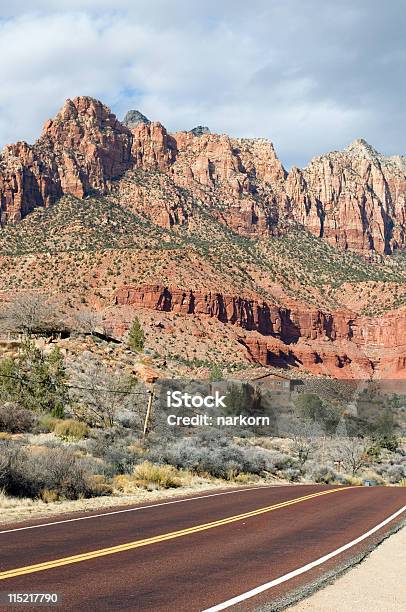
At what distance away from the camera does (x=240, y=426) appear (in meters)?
53.3

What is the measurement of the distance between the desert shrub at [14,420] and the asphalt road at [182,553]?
1487 cm

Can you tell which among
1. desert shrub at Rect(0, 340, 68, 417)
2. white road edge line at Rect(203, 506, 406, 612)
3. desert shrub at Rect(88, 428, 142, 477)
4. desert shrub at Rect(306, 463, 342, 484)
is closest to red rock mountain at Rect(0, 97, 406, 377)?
desert shrub at Rect(0, 340, 68, 417)

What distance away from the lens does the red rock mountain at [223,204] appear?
114 m

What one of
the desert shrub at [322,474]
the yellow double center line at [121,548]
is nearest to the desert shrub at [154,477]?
the yellow double center line at [121,548]

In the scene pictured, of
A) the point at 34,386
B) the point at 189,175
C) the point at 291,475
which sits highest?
the point at 189,175

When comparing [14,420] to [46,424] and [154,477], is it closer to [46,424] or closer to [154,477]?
[46,424]

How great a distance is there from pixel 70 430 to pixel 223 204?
140 metres

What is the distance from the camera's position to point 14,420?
103 ft

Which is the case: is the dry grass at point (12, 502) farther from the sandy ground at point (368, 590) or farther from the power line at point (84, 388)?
the power line at point (84, 388)

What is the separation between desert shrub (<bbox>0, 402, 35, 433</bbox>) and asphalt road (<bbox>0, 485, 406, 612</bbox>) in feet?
48.8

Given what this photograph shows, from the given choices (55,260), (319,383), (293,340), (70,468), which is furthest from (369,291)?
(70,468)

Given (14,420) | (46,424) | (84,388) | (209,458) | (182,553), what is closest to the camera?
(182,553)

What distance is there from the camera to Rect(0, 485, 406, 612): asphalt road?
8.15 metres

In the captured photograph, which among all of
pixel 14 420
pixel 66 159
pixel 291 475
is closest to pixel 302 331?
pixel 66 159
